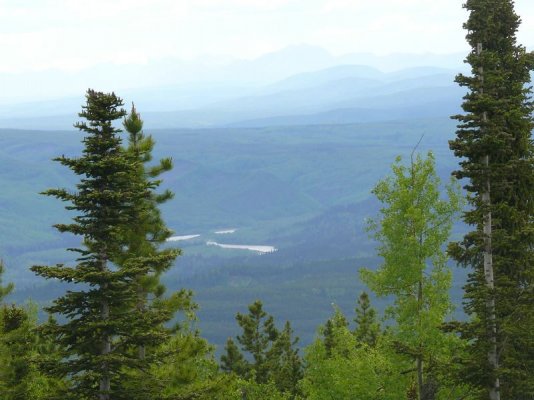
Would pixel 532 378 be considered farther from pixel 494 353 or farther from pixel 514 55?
pixel 514 55

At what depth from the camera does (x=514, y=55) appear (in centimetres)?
3203

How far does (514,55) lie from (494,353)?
36.5ft

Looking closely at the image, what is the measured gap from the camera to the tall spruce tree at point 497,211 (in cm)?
2959

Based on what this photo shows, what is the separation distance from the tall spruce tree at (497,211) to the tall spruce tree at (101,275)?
36.5 ft

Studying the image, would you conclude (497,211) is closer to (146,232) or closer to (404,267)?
(404,267)

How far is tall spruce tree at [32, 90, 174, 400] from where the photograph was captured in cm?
2653

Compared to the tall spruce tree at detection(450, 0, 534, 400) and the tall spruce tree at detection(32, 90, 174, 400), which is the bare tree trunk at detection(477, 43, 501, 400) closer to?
the tall spruce tree at detection(450, 0, 534, 400)

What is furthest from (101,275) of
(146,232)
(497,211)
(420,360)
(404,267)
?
(497,211)

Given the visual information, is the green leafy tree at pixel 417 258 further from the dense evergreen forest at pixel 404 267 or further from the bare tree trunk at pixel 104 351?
the bare tree trunk at pixel 104 351

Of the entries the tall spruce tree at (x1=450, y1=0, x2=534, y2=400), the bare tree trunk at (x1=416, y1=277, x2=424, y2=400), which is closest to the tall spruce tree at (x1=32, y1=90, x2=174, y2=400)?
the bare tree trunk at (x1=416, y1=277, x2=424, y2=400)

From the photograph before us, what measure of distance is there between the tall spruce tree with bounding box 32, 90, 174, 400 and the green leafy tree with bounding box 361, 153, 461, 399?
975cm

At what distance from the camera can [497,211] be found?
30.2 metres

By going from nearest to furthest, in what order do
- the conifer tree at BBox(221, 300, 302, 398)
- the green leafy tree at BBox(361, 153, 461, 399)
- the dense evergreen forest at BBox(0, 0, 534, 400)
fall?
the dense evergreen forest at BBox(0, 0, 534, 400), the green leafy tree at BBox(361, 153, 461, 399), the conifer tree at BBox(221, 300, 302, 398)

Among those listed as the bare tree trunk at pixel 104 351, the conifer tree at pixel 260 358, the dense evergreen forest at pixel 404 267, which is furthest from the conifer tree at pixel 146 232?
the conifer tree at pixel 260 358
